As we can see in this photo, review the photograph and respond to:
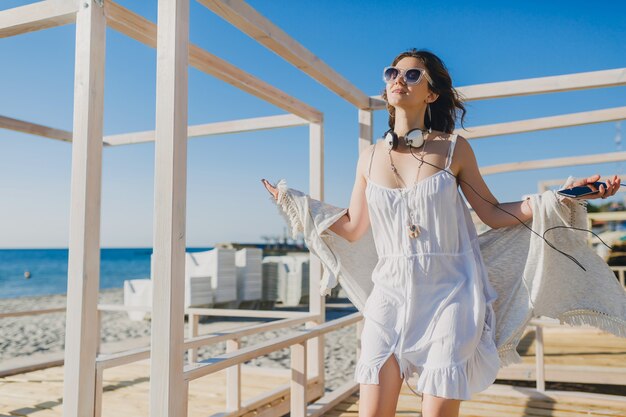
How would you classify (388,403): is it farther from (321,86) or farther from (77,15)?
(321,86)

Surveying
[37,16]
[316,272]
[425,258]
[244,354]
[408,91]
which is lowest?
[244,354]

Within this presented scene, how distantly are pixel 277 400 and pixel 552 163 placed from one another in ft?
14.9

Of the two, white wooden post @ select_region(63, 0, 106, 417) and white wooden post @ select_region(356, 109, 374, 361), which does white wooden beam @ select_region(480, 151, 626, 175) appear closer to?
white wooden post @ select_region(356, 109, 374, 361)

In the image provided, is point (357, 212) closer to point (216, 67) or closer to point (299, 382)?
point (299, 382)

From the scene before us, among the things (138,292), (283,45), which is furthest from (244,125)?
(138,292)

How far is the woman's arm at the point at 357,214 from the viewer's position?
2070 millimetres

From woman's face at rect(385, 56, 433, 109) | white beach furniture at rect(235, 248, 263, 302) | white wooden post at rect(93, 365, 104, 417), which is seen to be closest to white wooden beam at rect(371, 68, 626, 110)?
woman's face at rect(385, 56, 433, 109)

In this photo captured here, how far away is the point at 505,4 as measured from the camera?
460 inches

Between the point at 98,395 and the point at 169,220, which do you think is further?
the point at 98,395

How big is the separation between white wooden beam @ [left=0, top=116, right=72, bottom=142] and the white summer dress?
386cm

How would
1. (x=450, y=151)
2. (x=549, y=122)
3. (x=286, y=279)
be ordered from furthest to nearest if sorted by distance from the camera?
(x=286, y=279), (x=549, y=122), (x=450, y=151)

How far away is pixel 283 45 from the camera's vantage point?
2.99 m

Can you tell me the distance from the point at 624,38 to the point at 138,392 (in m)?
11.3

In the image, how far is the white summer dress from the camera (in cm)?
174
